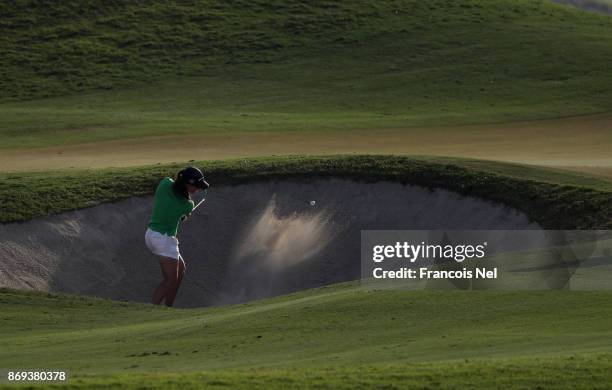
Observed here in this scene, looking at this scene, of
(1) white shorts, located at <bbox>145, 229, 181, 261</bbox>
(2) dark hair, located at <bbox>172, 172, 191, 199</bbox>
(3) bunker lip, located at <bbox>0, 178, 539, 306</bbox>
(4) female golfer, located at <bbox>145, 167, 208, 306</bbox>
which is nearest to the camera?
(2) dark hair, located at <bbox>172, 172, 191, 199</bbox>

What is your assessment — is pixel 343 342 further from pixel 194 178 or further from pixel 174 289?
pixel 174 289

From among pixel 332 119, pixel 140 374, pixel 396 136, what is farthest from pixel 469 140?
pixel 140 374

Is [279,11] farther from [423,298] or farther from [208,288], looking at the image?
[423,298]

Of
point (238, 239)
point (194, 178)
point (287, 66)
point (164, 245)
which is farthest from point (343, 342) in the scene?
point (287, 66)

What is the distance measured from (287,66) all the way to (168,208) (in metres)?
36.2

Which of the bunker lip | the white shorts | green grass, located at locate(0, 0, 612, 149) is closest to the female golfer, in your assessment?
the white shorts

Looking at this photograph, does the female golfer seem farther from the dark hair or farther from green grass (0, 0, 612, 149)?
green grass (0, 0, 612, 149)

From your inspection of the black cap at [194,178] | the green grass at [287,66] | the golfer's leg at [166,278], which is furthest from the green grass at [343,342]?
the green grass at [287,66]

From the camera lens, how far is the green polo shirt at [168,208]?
78.9 feet

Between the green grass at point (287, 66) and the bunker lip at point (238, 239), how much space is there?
57.5 feet

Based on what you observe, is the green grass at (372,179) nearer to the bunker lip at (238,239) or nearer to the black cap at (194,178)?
the bunker lip at (238,239)

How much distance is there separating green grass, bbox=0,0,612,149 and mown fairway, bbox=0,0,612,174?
0.09 metres

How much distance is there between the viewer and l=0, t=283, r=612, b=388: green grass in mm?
14273

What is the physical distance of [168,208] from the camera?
24.1 metres
